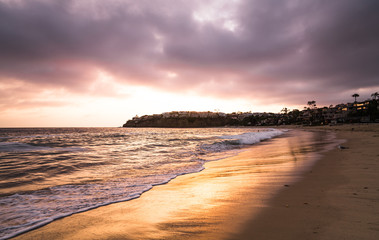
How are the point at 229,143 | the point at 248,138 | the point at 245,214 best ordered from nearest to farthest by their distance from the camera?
the point at 245,214 → the point at 229,143 → the point at 248,138

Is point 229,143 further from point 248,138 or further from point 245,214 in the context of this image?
point 245,214

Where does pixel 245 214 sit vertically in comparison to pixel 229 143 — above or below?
above

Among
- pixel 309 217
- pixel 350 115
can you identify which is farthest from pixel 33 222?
pixel 350 115

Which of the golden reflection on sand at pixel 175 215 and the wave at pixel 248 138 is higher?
the golden reflection on sand at pixel 175 215

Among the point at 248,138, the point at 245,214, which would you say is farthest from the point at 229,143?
the point at 245,214

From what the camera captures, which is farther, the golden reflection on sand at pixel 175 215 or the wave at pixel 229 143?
the wave at pixel 229 143

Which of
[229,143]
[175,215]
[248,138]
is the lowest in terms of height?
[229,143]

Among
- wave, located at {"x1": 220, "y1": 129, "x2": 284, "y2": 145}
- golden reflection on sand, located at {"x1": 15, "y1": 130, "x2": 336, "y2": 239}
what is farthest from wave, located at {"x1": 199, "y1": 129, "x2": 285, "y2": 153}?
golden reflection on sand, located at {"x1": 15, "y1": 130, "x2": 336, "y2": 239}

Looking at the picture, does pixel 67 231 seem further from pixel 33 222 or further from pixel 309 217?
pixel 309 217

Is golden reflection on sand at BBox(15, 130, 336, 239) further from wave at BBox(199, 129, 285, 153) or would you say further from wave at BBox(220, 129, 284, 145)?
wave at BBox(220, 129, 284, 145)

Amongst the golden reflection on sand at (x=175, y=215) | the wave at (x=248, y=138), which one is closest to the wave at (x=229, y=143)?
the wave at (x=248, y=138)

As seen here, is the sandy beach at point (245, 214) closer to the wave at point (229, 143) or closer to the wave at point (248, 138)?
A: the wave at point (229, 143)

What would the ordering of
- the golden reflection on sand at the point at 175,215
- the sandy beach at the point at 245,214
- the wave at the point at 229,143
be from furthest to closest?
the wave at the point at 229,143 < the golden reflection on sand at the point at 175,215 < the sandy beach at the point at 245,214

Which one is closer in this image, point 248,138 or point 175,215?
point 175,215
